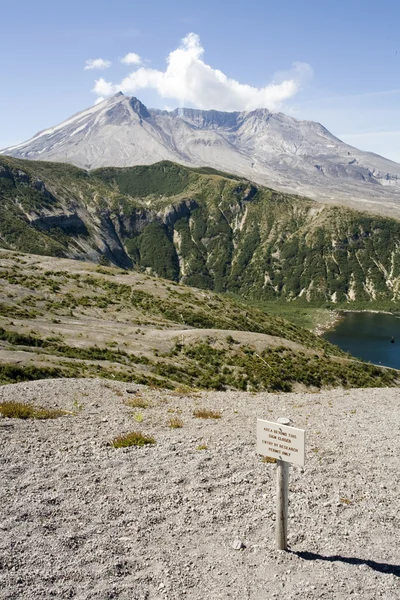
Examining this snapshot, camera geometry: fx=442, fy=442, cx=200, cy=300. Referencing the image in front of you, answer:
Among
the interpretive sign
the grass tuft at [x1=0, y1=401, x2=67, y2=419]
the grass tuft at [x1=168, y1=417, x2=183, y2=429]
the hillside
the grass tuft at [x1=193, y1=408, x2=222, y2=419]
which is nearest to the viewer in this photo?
the interpretive sign

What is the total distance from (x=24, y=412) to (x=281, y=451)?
39.4 feet

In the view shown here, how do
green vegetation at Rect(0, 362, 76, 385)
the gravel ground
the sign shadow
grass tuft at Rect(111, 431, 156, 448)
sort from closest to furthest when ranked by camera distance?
the gravel ground
the sign shadow
grass tuft at Rect(111, 431, 156, 448)
green vegetation at Rect(0, 362, 76, 385)

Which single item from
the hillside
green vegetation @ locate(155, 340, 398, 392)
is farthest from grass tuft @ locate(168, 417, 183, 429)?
green vegetation @ locate(155, 340, 398, 392)

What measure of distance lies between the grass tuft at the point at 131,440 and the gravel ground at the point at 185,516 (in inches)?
18.0

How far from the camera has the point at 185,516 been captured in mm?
11602

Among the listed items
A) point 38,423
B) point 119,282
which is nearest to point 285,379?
point 38,423

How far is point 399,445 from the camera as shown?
18375mm

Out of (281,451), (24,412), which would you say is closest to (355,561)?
(281,451)

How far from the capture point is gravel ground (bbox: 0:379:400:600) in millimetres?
9406

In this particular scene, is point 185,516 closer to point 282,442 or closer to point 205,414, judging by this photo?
point 282,442

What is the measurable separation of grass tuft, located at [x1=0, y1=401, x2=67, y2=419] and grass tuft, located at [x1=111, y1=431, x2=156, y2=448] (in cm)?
386

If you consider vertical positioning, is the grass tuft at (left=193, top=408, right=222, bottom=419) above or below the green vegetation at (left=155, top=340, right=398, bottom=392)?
above

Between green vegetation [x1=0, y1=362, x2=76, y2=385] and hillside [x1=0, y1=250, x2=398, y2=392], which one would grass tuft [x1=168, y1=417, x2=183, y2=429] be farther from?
hillside [x1=0, y1=250, x2=398, y2=392]

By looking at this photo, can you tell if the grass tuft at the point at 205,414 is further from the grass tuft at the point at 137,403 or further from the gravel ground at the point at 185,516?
the grass tuft at the point at 137,403
